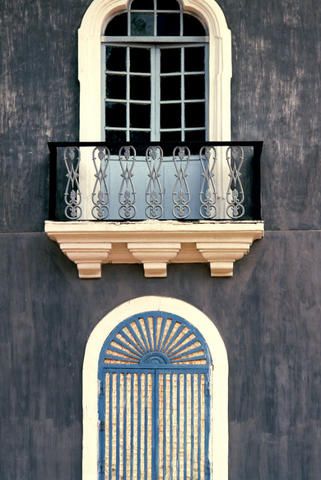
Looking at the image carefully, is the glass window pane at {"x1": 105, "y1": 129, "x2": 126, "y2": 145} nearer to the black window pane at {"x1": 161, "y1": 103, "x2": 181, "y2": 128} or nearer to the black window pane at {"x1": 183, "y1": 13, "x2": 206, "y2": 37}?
the black window pane at {"x1": 161, "y1": 103, "x2": 181, "y2": 128}

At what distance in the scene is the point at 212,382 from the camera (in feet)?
45.3

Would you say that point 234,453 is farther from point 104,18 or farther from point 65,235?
point 104,18

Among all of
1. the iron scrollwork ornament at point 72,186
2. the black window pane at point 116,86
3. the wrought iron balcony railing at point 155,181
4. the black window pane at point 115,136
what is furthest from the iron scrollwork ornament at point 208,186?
the iron scrollwork ornament at point 72,186

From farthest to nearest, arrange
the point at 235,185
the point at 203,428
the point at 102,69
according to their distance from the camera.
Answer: the point at 102,69 < the point at 235,185 < the point at 203,428

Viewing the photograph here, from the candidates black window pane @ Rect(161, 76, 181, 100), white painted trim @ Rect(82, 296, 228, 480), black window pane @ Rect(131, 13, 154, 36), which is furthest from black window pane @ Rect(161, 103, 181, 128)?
white painted trim @ Rect(82, 296, 228, 480)

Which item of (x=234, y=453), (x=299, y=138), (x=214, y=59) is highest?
(x=214, y=59)

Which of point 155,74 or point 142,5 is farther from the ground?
point 142,5

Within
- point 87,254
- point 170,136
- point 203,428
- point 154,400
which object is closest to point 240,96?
point 170,136

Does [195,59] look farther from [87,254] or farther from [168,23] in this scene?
[87,254]

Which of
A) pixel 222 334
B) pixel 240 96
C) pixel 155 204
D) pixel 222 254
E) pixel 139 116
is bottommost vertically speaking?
pixel 222 334

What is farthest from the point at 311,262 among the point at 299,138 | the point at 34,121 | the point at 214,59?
the point at 34,121

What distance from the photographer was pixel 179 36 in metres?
14.5

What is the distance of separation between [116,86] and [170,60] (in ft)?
2.26

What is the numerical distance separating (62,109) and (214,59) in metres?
1.79
